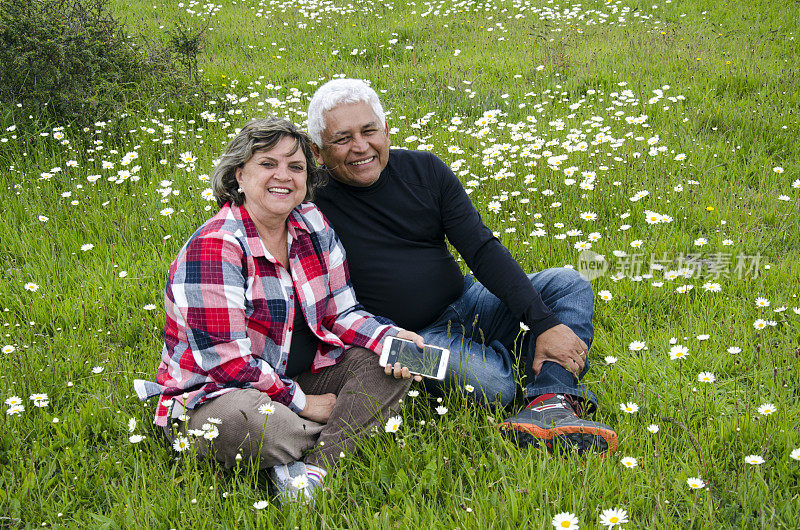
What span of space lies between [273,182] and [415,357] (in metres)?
0.94

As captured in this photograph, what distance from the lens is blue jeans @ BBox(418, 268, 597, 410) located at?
2.90m

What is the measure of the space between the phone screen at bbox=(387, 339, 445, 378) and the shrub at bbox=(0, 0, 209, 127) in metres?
4.16

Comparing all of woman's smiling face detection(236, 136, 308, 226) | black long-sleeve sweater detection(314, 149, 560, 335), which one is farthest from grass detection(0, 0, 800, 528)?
woman's smiling face detection(236, 136, 308, 226)

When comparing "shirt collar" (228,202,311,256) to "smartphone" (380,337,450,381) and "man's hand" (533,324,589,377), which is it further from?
"man's hand" (533,324,589,377)

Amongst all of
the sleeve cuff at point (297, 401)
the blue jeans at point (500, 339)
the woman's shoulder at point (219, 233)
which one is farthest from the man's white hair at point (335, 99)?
the sleeve cuff at point (297, 401)

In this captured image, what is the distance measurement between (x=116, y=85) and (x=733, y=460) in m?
5.72

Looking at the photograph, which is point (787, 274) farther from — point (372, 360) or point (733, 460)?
point (372, 360)

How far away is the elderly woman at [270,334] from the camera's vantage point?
2570 millimetres

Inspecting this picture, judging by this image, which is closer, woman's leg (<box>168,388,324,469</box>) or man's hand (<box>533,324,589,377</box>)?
woman's leg (<box>168,388,324,469</box>)

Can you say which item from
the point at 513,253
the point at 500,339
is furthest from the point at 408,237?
the point at 513,253

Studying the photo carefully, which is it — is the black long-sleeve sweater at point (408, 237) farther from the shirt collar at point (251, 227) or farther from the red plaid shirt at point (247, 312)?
the shirt collar at point (251, 227)

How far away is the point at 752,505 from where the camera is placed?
224 cm

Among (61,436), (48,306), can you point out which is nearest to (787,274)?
(61,436)

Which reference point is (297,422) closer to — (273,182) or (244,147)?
(273,182)
